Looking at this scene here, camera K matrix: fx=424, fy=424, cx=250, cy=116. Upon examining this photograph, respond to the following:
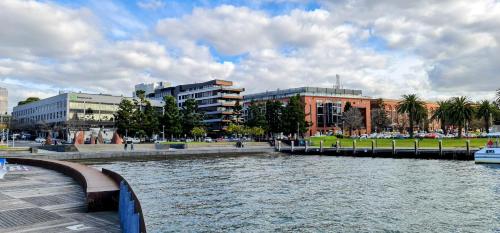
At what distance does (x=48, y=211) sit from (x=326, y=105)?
156 meters

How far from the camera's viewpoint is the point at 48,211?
16172 mm

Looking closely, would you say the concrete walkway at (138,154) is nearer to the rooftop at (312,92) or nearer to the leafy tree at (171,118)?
the leafy tree at (171,118)

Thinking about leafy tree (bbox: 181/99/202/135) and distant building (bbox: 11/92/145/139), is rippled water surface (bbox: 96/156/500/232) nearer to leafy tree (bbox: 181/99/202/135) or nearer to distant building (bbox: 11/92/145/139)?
leafy tree (bbox: 181/99/202/135)

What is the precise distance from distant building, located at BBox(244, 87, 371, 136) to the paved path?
456 ft

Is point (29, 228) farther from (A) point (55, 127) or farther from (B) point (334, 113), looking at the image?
(B) point (334, 113)

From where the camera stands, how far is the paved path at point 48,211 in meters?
13.7

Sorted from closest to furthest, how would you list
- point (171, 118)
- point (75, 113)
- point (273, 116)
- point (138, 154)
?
point (138, 154) → point (171, 118) → point (273, 116) → point (75, 113)

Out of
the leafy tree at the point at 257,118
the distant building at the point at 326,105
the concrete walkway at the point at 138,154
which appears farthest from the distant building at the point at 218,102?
the concrete walkway at the point at 138,154

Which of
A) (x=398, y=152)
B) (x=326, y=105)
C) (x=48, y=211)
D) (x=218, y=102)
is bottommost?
(x=48, y=211)

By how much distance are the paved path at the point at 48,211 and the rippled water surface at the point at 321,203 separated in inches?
145

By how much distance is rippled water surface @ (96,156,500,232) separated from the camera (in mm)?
19172

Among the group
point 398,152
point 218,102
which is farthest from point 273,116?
point 398,152

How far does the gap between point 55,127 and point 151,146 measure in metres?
73.6

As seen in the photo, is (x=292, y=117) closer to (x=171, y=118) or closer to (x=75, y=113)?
(x=171, y=118)
